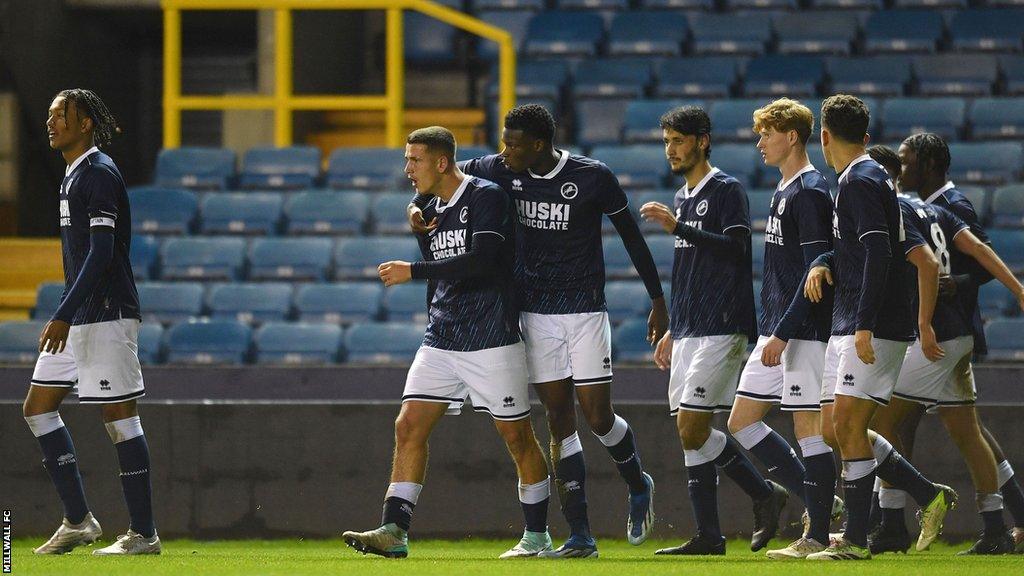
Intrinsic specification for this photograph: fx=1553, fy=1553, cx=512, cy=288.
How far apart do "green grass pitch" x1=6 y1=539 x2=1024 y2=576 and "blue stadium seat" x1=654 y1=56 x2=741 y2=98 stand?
7.07 metres

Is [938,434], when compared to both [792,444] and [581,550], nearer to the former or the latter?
[792,444]

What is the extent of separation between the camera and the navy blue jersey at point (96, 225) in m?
6.70

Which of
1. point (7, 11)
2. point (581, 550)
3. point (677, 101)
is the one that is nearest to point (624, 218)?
point (581, 550)

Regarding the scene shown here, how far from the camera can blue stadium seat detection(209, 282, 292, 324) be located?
37.7 ft

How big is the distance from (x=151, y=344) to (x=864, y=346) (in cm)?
642

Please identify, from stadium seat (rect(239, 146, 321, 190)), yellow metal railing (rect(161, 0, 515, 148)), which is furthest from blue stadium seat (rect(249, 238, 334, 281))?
yellow metal railing (rect(161, 0, 515, 148))

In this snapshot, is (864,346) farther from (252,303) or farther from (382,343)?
(252,303)

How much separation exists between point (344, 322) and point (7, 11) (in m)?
5.80

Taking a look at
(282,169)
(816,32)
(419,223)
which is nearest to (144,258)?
(282,169)

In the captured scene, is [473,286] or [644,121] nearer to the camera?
[473,286]

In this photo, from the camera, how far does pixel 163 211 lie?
12.6 metres

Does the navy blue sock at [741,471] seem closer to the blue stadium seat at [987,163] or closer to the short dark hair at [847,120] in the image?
the short dark hair at [847,120]

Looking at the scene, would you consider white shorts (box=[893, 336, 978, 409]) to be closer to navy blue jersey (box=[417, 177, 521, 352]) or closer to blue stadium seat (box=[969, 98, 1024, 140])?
navy blue jersey (box=[417, 177, 521, 352])

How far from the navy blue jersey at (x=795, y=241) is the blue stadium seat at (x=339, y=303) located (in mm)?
5100
